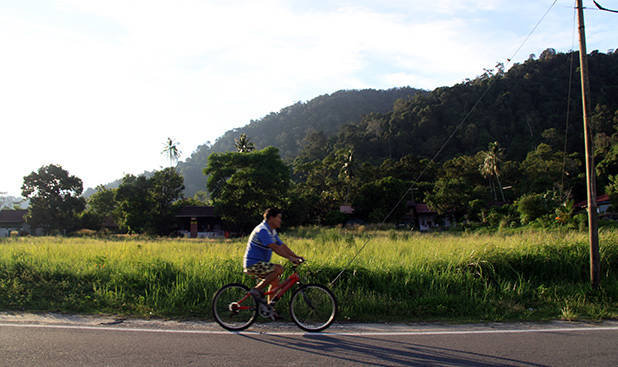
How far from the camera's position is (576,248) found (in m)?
9.45

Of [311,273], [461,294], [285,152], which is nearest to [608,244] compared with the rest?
[461,294]

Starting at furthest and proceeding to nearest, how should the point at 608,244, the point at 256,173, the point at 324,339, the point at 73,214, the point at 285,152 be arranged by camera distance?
the point at 285,152
the point at 73,214
the point at 256,173
the point at 608,244
the point at 324,339

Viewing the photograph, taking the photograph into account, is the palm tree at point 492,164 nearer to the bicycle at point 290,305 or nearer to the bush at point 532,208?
the bush at point 532,208

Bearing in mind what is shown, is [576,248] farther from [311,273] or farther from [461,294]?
[311,273]

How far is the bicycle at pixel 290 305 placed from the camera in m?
5.79

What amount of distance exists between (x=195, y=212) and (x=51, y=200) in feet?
51.3

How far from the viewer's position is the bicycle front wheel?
5.75 m

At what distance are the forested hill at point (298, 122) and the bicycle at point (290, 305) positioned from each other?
417 feet

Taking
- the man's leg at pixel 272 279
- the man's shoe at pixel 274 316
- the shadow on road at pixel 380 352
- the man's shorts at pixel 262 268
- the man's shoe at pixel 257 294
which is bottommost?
the shadow on road at pixel 380 352

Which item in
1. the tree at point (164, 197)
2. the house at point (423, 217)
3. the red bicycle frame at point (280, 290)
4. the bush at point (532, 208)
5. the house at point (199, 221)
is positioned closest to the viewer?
the red bicycle frame at point (280, 290)

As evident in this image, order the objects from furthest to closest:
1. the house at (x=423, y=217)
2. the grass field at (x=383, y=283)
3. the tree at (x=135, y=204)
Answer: the house at (x=423, y=217), the tree at (x=135, y=204), the grass field at (x=383, y=283)

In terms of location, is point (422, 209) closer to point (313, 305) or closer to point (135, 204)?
point (135, 204)

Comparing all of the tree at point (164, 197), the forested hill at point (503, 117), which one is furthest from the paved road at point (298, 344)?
the forested hill at point (503, 117)

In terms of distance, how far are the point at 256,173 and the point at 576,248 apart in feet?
108
